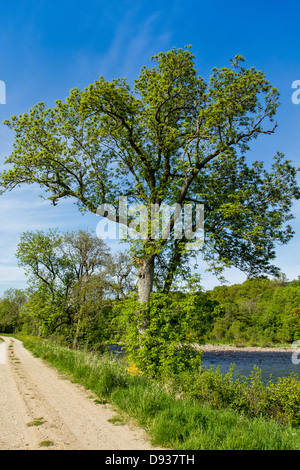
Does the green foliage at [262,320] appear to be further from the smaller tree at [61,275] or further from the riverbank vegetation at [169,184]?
the riverbank vegetation at [169,184]

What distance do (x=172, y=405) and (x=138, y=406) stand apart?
0.63 m

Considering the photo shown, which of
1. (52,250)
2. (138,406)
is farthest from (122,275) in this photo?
(138,406)

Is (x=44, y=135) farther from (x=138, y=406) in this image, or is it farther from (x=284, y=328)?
(x=284, y=328)

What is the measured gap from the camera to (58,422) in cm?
538

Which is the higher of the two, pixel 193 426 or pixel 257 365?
pixel 193 426

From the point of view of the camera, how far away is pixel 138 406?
5750 millimetres

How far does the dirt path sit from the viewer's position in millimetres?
4430

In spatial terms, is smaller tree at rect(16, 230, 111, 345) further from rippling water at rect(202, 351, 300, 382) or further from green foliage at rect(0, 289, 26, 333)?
green foliage at rect(0, 289, 26, 333)

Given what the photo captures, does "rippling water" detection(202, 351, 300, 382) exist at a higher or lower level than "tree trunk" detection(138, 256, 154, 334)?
lower

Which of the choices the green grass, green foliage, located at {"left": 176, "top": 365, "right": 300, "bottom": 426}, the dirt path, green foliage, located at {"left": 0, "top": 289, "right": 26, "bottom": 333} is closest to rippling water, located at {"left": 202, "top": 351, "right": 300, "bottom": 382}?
green foliage, located at {"left": 176, "top": 365, "right": 300, "bottom": 426}

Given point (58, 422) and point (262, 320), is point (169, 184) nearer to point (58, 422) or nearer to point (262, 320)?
point (58, 422)

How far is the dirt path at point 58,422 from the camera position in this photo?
4.43m

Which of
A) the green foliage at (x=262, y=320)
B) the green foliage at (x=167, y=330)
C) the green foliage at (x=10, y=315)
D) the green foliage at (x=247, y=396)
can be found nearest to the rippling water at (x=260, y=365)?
the green foliage at (x=167, y=330)

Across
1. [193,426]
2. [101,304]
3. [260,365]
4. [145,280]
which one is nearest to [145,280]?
[145,280]
